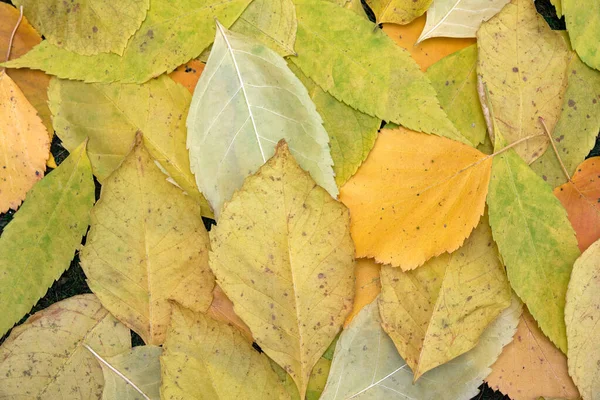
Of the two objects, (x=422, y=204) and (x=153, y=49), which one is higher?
(x=153, y=49)

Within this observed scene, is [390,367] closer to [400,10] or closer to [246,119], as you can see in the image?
[246,119]

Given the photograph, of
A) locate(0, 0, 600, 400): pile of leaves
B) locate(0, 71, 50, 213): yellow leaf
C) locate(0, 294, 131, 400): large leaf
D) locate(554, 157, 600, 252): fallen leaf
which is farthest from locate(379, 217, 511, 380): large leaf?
locate(0, 71, 50, 213): yellow leaf

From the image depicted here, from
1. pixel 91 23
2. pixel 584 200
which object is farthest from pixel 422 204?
pixel 91 23

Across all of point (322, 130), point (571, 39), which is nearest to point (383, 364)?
point (322, 130)

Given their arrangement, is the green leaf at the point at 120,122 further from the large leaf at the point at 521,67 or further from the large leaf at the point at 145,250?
the large leaf at the point at 521,67

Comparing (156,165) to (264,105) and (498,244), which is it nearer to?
(264,105)

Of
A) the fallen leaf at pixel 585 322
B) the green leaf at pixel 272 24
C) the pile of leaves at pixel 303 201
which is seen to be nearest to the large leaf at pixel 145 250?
the pile of leaves at pixel 303 201

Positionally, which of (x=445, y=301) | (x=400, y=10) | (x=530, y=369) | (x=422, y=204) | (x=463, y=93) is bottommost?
(x=530, y=369)

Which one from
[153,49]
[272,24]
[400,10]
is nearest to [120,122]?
[153,49]
